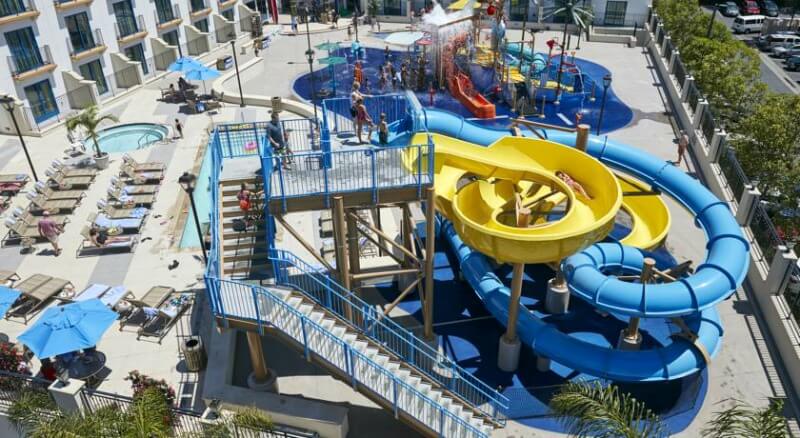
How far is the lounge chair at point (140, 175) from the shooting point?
25.0 meters

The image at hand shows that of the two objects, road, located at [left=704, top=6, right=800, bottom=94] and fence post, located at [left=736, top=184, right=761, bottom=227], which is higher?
fence post, located at [left=736, top=184, right=761, bottom=227]

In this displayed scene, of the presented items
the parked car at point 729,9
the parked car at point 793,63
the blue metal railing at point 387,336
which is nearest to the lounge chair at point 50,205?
the blue metal railing at point 387,336

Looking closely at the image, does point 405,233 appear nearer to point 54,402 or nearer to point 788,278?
point 54,402

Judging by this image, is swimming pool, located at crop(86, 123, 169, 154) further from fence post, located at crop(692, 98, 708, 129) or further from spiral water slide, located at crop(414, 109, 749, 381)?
fence post, located at crop(692, 98, 708, 129)

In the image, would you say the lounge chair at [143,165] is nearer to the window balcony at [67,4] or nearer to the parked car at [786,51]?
the window balcony at [67,4]

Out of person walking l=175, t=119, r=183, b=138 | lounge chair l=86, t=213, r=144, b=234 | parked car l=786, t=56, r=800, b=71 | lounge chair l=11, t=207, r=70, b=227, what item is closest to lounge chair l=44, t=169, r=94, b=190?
lounge chair l=11, t=207, r=70, b=227

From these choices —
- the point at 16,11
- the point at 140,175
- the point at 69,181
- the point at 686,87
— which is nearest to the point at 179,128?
the point at 140,175

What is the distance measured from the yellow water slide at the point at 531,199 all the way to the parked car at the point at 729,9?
2221 inches

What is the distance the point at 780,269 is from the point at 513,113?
2028 centimetres

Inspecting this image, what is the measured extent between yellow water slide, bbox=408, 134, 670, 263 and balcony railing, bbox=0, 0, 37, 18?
2768 centimetres

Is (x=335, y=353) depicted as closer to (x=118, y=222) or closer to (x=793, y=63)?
(x=118, y=222)

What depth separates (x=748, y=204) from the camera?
2056cm

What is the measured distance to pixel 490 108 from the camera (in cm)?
3400

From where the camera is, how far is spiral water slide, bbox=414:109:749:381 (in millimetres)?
13445
